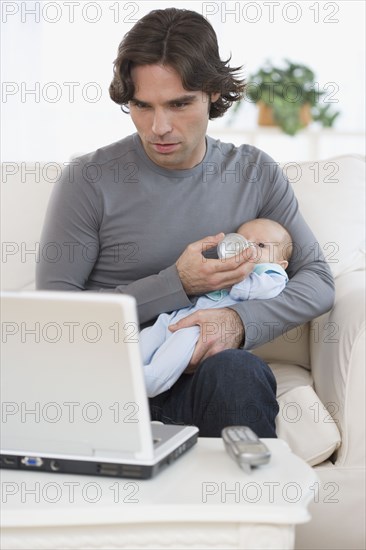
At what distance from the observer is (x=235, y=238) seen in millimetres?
1850

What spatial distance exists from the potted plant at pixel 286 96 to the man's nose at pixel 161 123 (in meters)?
2.86

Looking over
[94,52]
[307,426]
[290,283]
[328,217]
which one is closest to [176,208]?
[290,283]

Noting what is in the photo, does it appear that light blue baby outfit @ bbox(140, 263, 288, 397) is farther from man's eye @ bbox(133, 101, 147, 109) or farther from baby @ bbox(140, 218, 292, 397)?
man's eye @ bbox(133, 101, 147, 109)

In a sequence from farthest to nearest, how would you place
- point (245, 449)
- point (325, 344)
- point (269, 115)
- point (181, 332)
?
point (269, 115), point (325, 344), point (181, 332), point (245, 449)

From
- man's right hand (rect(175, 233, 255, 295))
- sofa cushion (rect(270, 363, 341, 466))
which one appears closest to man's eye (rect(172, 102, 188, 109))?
man's right hand (rect(175, 233, 255, 295))

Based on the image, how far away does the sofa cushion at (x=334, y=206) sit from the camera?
2.18 metres

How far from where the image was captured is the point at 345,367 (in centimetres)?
180

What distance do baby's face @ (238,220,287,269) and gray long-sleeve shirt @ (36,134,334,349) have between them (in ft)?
0.18

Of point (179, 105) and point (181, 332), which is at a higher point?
point (179, 105)

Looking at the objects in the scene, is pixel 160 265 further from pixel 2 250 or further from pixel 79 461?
pixel 79 461

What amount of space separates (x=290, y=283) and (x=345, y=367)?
0.25 meters

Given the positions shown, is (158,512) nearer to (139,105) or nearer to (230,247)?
(230,247)

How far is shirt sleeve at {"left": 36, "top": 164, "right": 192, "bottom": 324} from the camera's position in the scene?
6.01 ft

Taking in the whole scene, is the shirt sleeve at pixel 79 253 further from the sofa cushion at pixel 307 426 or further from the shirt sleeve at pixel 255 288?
the sofa cushion at pixel 307 426
